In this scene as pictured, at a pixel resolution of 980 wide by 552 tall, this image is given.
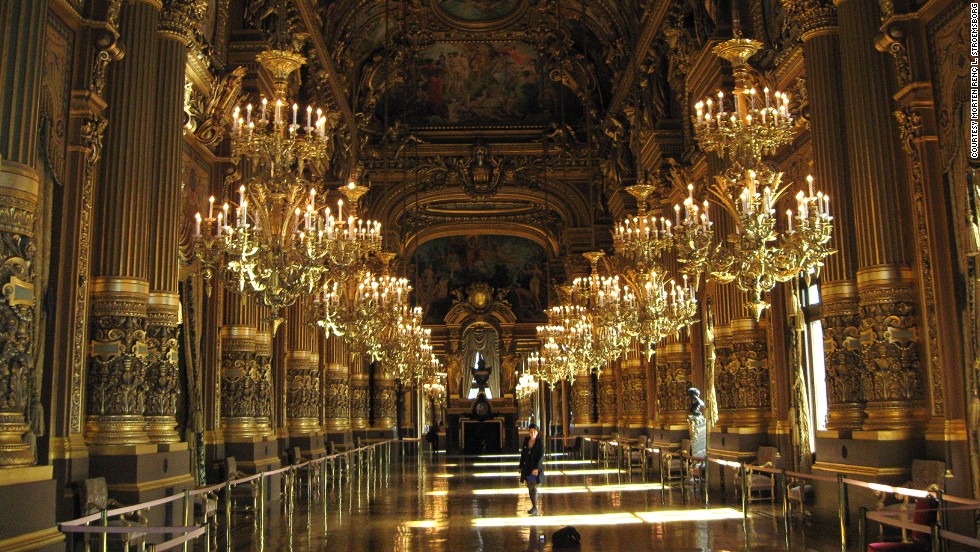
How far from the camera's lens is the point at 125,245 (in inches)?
381

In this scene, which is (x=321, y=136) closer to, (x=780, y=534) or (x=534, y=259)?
(x=780, y=534)

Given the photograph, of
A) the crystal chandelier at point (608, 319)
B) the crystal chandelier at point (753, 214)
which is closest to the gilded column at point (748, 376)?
the crystal chandelier at point (608, 319)

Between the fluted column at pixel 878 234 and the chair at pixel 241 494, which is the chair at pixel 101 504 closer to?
the chair at pixel 241 494

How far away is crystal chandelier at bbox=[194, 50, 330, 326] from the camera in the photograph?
9.02 meters

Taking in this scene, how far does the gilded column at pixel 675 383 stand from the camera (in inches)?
786

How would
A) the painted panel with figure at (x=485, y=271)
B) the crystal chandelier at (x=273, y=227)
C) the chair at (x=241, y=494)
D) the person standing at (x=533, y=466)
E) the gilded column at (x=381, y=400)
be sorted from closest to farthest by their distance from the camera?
the crystal chandelier at (x=273, y=227) → the chair at (x=241, y=494) → the person standing at (x=533, y=466) → the gilded column at (x=381, y=400) → the painted panel with figure at (x=485, y=271)

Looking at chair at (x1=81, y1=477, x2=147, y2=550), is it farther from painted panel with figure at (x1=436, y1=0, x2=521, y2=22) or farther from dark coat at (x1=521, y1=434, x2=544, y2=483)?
painted panel with figure at (x1=436, y1=0, x2=521, y2=22)

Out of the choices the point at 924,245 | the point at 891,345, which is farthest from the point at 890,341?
the point at 924,245

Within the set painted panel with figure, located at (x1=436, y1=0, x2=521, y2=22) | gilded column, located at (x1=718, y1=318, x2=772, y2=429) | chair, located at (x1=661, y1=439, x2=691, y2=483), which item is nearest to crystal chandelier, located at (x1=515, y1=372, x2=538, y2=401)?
chair, located at (x1=661, y1=439, x2=691, y2=483)

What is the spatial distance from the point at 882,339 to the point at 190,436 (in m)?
9.48

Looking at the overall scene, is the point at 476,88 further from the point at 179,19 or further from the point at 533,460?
the point at 179,19

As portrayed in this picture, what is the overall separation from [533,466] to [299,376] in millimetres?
7106

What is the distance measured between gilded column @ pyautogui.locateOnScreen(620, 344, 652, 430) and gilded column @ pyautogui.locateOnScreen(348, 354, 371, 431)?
27.7 feet

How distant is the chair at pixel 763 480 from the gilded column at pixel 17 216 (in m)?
10.1
